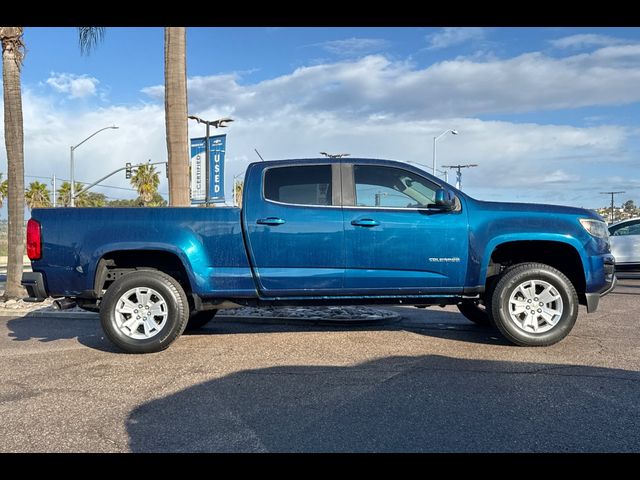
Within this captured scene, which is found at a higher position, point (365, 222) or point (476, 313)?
point (365, 222)

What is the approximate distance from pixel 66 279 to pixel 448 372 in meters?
4.06

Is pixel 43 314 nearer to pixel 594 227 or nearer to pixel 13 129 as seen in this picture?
pixel 13 129

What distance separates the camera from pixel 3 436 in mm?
3434

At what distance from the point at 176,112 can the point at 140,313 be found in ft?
13.5

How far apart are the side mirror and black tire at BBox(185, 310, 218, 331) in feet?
10.9

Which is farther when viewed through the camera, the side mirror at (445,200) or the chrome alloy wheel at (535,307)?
the chrome alloy wheel at (535,307)

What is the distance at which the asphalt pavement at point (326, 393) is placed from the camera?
3.31 meters

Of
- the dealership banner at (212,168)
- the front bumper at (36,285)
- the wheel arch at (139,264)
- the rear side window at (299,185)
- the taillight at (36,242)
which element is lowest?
the front bumper at (36,285)

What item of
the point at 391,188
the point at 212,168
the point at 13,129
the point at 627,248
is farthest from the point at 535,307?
the point at 212,168

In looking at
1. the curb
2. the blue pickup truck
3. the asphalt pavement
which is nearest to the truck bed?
the blue pickup truck

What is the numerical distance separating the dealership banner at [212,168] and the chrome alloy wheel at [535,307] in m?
10.7

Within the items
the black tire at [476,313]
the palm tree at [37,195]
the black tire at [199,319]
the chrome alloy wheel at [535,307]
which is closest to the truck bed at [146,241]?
the black tire at [199,319]

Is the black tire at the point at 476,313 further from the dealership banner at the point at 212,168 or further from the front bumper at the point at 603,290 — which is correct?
the dealership banner at the point at 212,168

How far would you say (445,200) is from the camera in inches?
217
